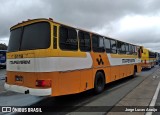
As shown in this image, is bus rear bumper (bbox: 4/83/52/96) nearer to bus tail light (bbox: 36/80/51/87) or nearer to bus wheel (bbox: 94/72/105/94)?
bus tail light (bbox: 36/80/51/87)

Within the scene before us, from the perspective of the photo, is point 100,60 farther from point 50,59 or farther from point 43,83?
point 43,83

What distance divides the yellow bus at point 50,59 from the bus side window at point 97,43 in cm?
5

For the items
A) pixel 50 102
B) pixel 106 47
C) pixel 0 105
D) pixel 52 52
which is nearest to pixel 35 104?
pixel 50 102

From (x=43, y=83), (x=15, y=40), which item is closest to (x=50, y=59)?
(x=43, y=83)

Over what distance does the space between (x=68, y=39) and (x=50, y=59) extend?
54.0 inches

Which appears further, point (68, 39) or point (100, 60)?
point (100, 60)

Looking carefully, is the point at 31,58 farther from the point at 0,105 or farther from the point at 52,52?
the point at 0,105

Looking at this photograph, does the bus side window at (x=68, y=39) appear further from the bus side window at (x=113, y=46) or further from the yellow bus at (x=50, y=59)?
the bus side window at (x=113, y=46)

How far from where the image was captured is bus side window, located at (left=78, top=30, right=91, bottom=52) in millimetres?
9164

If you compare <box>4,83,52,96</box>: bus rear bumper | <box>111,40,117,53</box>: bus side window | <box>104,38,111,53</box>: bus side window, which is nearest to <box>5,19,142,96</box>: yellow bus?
<box>4,83,52,96</box>: bus rear bumper

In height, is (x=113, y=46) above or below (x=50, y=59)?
above

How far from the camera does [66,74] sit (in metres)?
7.83

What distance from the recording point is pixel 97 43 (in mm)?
10781

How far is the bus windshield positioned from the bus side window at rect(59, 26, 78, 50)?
0.59 metres
